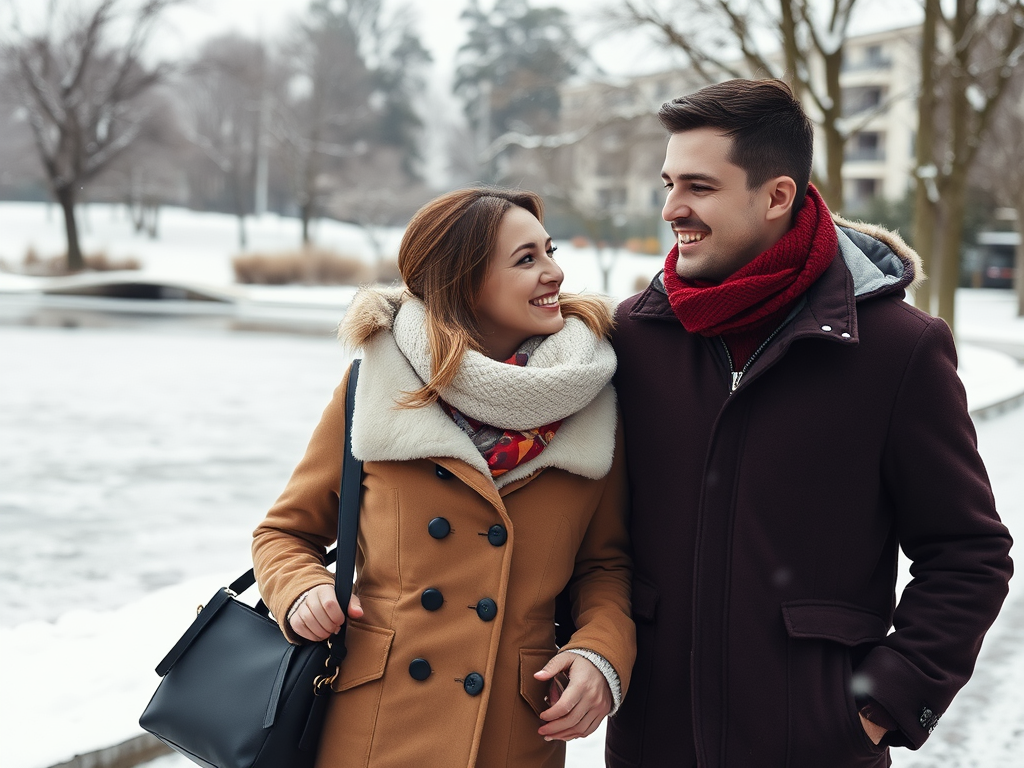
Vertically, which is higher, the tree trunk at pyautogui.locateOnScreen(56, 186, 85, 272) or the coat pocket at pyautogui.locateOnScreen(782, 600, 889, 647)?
the tree trunk at pyautogui.locateOnScreen(56, 186, 85, 272)

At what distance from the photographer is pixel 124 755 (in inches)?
129

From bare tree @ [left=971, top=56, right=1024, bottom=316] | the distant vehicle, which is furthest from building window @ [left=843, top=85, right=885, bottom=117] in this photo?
bare tree @ [left=971, top=56, right=1024, bottom=316]

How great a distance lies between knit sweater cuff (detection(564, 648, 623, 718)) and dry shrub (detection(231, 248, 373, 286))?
30342 millimetres

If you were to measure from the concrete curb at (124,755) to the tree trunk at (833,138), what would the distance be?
11.9 m

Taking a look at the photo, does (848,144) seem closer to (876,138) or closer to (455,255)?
(876,138)

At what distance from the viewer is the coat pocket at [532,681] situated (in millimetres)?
2039

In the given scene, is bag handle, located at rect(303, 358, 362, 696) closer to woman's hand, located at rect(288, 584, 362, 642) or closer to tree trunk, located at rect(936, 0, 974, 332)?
woman's hand, located at rect(288, 584, 362, 642)

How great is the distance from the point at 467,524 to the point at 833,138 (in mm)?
12975

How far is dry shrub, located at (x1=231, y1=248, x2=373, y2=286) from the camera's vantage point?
31906mm

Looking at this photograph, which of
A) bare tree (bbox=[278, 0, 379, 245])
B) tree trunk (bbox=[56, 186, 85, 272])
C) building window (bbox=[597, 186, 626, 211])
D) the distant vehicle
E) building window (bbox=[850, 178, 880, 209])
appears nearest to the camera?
tree trunk (bbox=[56, 186, 85, 272])

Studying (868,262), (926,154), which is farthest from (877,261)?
(926,154)

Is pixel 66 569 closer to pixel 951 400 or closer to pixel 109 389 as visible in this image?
pixel 951 400

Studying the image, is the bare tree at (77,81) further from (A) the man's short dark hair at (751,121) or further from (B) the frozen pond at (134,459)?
(A) the man's short dark hair at (751,121)

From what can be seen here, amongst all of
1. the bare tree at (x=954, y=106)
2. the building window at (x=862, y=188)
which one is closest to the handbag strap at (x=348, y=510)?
the bare tree at (x=954, y=106)
